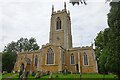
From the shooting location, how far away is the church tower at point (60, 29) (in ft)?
133

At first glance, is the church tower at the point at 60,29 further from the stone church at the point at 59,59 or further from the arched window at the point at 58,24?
the stone church at the point at 59,59

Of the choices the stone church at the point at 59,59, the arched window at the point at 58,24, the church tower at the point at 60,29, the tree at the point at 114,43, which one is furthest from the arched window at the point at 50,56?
the tree at the point at 114,43

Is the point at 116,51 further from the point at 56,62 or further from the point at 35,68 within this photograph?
the point at 35,68

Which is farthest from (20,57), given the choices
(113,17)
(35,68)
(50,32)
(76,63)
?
(113,17)

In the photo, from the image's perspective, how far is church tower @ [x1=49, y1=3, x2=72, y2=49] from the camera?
133ft

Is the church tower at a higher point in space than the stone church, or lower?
higher

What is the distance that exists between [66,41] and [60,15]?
7048mm

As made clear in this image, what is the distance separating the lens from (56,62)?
3266 cm

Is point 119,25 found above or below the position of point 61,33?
below

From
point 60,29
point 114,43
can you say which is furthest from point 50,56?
point 114,43

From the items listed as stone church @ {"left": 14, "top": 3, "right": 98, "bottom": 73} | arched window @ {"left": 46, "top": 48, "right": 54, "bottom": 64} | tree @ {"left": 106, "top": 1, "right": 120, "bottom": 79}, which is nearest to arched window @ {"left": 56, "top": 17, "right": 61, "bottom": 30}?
stone church @ {"left": 14, "top": 3, "right": 98, "bottom": 73}

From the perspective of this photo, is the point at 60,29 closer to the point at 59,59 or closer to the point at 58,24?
the point at 58,24

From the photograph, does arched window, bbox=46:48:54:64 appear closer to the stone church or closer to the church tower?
the stone church

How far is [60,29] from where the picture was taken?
41625 mm
